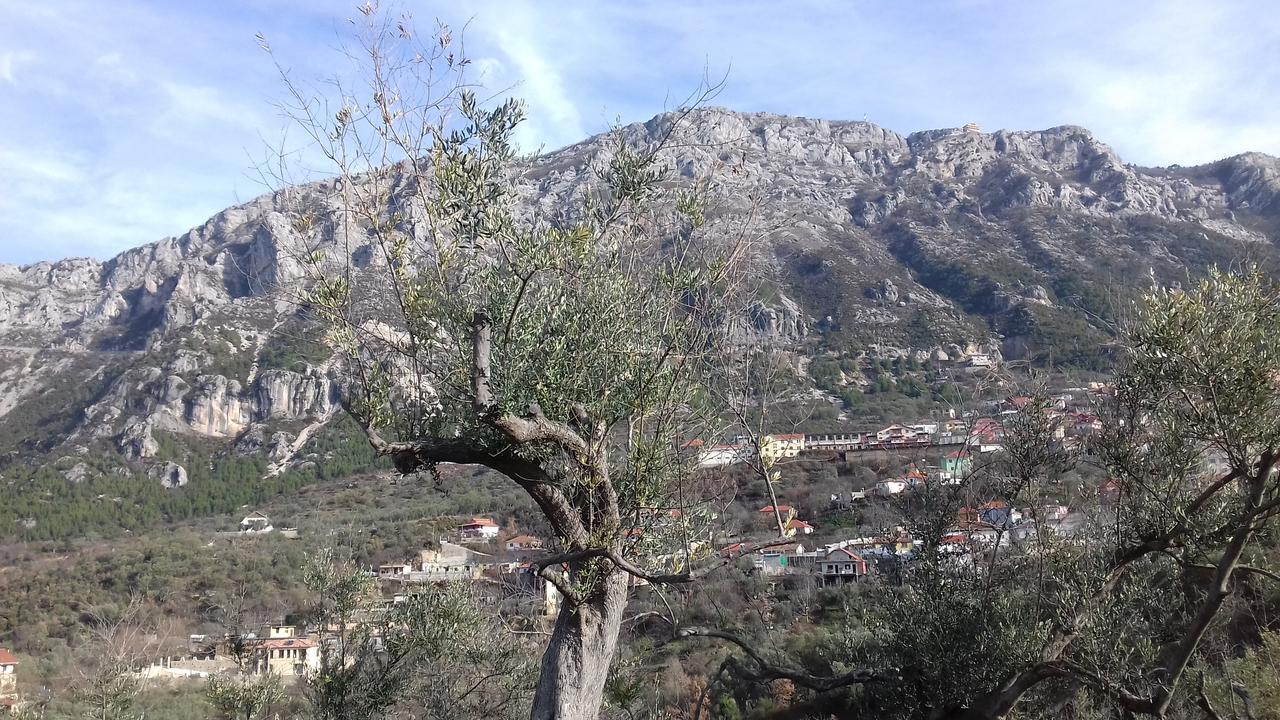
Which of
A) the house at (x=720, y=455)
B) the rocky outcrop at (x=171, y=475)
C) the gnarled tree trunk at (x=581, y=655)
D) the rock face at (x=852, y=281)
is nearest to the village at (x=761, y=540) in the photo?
the house at (x=720, y=455)

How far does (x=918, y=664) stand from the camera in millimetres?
8867

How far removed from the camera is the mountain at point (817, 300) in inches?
2741

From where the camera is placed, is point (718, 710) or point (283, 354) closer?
point (718, 710)

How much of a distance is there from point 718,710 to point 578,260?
Result: 55.6ft

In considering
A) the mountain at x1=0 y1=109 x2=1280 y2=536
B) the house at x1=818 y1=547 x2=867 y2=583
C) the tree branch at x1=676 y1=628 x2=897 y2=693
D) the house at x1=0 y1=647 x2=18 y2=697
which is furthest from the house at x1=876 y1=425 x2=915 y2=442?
the house at x1=0 y1=647 x2=18 y2=697

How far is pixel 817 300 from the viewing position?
85.2 m

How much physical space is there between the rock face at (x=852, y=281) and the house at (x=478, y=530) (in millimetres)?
10072

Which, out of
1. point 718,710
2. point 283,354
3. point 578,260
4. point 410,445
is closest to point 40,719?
point 718,710

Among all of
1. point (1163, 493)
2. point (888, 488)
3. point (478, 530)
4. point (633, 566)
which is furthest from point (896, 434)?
point (633, 566)

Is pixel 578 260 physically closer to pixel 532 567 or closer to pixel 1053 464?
pixel 532 567

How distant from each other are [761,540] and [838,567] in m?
26.7

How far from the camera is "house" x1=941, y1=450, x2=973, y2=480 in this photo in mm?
9742

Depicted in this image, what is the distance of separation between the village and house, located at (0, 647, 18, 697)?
0.23ft

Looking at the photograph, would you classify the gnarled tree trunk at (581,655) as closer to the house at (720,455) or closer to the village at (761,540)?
the village at (761,540)
